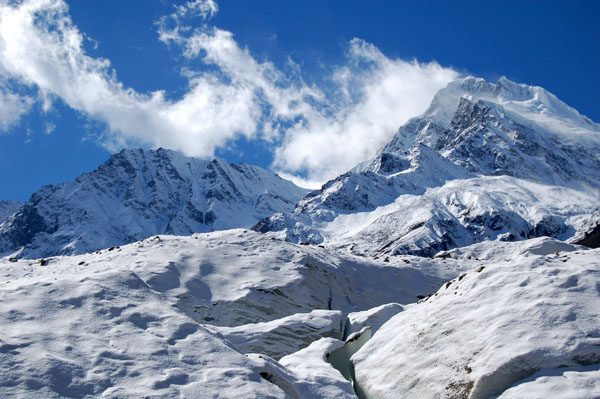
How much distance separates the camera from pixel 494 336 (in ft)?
41.0

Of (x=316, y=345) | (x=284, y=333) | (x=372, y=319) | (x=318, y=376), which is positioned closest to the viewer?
(x=318, y=376)

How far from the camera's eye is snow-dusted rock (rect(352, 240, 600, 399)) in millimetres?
11586

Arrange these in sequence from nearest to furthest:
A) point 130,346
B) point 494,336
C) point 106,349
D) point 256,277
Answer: point 106,349 < point 130,346 < point 494,336 < point 256,277

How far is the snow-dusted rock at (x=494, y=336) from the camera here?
11.6m

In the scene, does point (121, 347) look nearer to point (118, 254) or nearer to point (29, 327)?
point (29, 327)

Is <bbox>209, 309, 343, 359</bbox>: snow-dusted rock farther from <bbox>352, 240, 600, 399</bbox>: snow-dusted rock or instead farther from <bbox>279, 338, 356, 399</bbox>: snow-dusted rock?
<bbox>352, 240, 600, 399</bbox>: snow-dusted rock

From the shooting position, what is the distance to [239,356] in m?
12.1

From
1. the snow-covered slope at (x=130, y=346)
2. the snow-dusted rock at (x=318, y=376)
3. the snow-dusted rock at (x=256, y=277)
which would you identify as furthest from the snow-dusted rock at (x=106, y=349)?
the snow-dusted rock at (x=256, y=277)

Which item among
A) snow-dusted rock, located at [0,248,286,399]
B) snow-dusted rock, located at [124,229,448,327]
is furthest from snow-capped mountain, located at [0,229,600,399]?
snow-dusted rock, located at [124,229,448,327]

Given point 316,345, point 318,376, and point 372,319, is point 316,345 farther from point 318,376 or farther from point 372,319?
point 318,376

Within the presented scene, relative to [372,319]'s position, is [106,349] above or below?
below

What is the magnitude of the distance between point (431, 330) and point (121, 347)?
673 centimetres

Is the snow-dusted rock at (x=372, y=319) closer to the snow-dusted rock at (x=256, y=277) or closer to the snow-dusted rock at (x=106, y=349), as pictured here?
the snow-dusted rock at (x=256, y=277)

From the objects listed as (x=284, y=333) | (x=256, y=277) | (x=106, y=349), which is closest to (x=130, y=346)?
(x=106, y=349)
